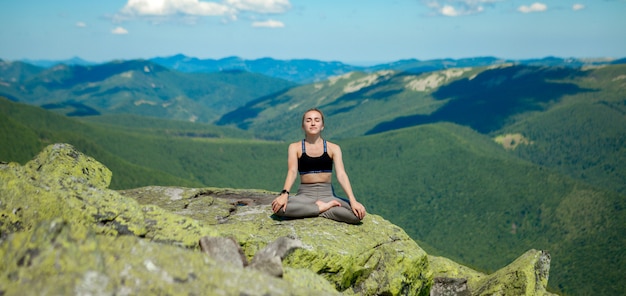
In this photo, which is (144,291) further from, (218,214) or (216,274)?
(218,214)

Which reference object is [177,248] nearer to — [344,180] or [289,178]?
[289,178]

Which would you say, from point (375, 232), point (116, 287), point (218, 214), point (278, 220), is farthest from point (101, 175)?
point (116, 287)

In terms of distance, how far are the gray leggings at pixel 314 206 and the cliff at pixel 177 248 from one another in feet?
1.21

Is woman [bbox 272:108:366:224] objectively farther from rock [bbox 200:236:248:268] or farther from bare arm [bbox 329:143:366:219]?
rock [bbox 200:236:248:268]

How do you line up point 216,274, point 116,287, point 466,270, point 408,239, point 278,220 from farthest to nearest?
point 466,270 → point 408,239 → point 278,220 → point 216,274 → point 116,287

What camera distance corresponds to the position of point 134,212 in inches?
609

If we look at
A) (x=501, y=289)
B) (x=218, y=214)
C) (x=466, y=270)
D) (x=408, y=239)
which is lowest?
(x=466, y=270)

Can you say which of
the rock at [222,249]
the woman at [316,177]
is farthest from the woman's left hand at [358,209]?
the rock at [222,249]

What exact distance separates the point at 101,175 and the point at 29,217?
10.6 metres

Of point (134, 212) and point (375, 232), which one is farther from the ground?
point (134, 212)

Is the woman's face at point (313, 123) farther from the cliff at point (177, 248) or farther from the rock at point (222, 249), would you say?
the rock at point (222, 249)

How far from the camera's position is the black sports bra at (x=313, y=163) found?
21.7 m

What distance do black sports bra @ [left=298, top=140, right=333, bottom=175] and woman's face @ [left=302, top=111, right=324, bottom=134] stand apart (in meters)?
1.00

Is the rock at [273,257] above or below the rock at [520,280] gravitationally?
above
